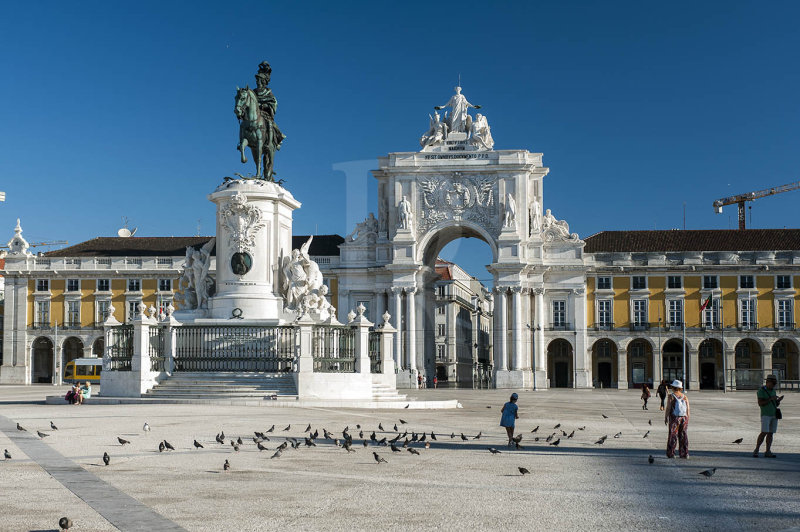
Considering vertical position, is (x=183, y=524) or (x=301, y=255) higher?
(x=301, y=255)

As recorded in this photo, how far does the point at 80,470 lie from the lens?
42.6ft

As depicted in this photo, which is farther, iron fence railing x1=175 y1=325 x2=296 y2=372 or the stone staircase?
iron fence railing x1=175 y1=325 x2=296 y2=372

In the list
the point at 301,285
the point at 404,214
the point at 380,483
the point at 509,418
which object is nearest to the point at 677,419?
the point at 509,418

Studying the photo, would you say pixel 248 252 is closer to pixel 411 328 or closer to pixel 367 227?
pixel 411 328

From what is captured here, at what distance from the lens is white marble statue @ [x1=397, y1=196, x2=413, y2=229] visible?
70750 millimetres

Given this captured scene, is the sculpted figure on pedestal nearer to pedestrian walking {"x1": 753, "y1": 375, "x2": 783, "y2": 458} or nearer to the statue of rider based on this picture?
the statue of rider

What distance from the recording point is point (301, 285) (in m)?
29.1

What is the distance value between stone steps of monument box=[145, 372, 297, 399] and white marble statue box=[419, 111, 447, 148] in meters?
46.3

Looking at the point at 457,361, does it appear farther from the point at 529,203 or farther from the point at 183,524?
the point at 183,524

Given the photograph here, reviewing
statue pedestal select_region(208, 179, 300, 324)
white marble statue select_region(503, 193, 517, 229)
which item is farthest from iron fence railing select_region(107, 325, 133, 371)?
white marble statue select_region(503, 193, 517, 229)

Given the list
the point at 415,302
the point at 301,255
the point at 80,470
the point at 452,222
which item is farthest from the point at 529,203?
the point at 80,470

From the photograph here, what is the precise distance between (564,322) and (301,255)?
1809 inches

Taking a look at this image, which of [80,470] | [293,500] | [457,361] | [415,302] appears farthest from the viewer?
[457,361]

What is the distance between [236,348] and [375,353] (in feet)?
20.1
